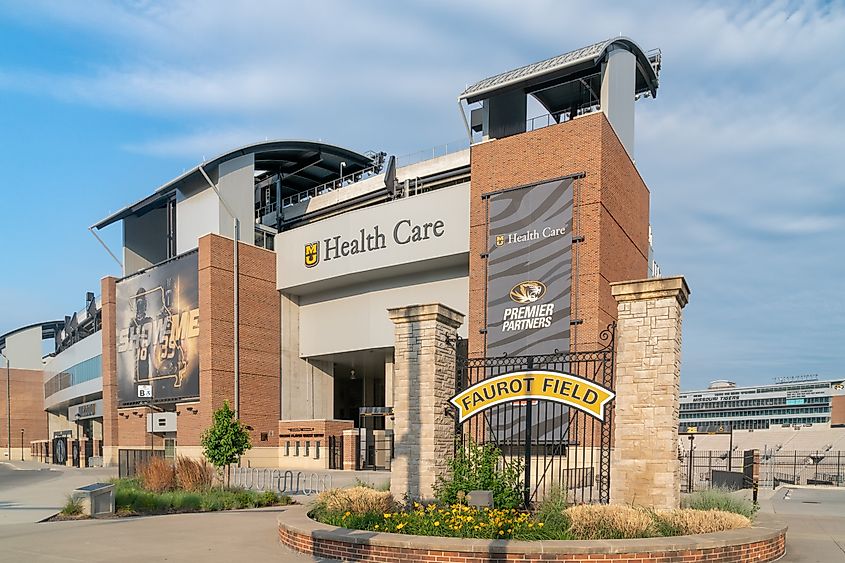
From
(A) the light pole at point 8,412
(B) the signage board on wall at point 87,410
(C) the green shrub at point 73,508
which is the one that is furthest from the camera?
(A) the light pole at point 8,412

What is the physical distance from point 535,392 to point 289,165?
1393 inches

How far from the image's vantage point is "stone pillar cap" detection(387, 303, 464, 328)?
1356 centimetres

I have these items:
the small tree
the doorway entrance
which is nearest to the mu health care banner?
the doorway entrance

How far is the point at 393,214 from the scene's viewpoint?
33.9 m

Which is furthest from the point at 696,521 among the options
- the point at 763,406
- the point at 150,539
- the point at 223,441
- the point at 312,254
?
the point at 763,406

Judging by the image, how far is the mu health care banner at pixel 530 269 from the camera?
26922 millimetres

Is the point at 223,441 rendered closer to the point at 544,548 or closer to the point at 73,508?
the point at 73,508

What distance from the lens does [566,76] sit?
3100 cm

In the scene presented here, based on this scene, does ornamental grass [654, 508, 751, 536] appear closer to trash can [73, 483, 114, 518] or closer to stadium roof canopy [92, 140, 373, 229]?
trash can [73, 483, 114, 518]

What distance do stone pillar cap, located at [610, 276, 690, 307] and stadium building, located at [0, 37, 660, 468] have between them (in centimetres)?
1452

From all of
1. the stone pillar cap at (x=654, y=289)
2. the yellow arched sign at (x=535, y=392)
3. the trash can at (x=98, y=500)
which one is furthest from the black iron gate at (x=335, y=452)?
the stone pillar cap at (x=654, y=289)

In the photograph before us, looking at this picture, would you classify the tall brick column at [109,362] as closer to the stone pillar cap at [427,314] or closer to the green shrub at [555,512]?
the stone pillar cap at [427,314]

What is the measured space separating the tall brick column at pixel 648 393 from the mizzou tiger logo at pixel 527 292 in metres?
15.5

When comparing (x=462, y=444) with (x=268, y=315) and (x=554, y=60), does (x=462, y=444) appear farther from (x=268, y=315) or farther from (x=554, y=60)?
(x=268, y=315)
